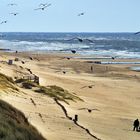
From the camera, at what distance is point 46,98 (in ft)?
105

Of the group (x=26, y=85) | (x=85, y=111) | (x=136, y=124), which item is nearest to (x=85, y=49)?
(x=26, y=85)

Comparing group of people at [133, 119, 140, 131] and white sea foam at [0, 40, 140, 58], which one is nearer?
group of people at [133, 119, 140, 131]

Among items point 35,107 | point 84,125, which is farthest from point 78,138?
point 35,107

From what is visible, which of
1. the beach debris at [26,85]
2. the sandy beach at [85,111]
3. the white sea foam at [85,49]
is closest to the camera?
the sandy beach at [85,111]

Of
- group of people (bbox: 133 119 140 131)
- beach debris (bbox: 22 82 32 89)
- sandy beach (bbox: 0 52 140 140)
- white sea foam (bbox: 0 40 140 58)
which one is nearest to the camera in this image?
sandy beach (bbox: 0 52 140 140)

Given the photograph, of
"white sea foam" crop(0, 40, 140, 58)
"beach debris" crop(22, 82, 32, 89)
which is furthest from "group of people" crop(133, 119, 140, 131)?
"white sea foam" crop(0, 40, 140, 58)

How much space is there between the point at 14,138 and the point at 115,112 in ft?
56.4

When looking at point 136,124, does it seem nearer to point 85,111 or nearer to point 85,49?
point 85,111

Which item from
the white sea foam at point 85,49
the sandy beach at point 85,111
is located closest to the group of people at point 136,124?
the sandy beach at point 85,111

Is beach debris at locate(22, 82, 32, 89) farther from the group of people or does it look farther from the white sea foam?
the white sea foam

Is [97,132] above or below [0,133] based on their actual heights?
below

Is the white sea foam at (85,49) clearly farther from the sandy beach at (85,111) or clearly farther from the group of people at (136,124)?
the group of people at (136,124)

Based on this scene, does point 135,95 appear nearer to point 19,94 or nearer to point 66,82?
point 66,82

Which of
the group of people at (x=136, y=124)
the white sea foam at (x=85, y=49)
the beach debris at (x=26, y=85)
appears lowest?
the group of people at (x=136, y=124)
